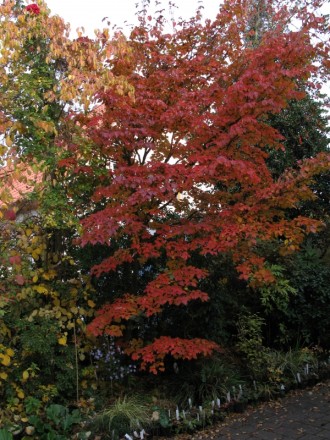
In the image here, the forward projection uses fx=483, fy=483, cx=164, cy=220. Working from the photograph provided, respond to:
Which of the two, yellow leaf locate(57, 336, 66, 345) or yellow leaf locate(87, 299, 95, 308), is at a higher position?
yellow leaf locate(87, 299, 95, 308)

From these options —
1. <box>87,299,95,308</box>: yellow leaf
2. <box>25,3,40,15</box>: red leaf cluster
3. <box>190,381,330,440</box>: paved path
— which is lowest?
<box>190,381,330,440</box>: paved path

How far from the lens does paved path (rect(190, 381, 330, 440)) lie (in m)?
4.57

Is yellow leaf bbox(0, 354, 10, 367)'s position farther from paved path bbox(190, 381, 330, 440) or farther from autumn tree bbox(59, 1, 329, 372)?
paved path bbox(190, 381, 330, 440)

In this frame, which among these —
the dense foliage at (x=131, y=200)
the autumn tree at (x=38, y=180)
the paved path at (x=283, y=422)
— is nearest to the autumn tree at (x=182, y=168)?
the dense foliage at (x=131, y=200)

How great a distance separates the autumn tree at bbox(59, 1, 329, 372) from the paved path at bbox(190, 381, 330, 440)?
80cm

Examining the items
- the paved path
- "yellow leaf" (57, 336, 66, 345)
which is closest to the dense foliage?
"yellow leaf" (57, 336, 66, 345)

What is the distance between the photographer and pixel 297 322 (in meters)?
6.67

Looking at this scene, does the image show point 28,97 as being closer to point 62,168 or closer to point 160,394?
point 62,168

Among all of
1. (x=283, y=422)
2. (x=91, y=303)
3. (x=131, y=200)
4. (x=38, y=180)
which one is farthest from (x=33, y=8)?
(x=283, y=422)

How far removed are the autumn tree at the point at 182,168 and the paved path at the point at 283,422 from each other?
2.62ft

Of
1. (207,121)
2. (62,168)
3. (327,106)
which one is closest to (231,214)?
(207,121)

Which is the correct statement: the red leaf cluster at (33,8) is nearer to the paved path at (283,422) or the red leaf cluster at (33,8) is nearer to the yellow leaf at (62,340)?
the yellow leaf at (62,340)

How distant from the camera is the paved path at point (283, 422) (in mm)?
4574

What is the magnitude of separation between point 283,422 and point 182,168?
→ 9.03ft
